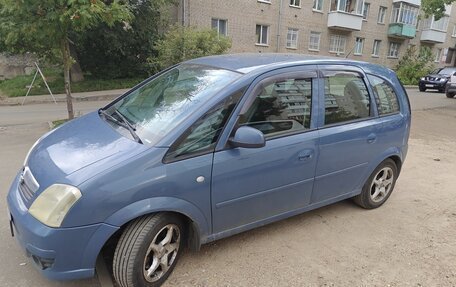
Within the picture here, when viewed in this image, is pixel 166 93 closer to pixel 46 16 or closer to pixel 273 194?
pixel 273 194

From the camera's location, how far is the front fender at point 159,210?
224 cm

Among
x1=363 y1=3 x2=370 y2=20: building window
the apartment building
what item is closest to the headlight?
the apartment building

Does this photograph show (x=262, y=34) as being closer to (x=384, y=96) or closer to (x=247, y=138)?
(x=384, y=96)

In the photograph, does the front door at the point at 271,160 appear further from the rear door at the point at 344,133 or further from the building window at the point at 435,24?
the building window at the point at 435,24

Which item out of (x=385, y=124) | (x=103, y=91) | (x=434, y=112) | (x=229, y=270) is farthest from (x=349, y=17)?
(x=229, y=270)

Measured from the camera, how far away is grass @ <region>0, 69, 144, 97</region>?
47.3ft

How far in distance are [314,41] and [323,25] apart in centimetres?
138

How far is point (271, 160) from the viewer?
2.82 m

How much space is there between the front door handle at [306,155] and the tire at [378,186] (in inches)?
45.0

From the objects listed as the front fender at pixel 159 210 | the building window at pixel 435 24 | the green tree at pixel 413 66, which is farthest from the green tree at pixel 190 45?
the building window at pixel 435 24

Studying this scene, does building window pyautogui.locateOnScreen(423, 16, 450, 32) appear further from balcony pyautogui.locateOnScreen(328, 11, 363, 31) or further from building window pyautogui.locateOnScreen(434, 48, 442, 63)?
balcony pyautogui.locateOnScreen(328, 11, 363, 31)

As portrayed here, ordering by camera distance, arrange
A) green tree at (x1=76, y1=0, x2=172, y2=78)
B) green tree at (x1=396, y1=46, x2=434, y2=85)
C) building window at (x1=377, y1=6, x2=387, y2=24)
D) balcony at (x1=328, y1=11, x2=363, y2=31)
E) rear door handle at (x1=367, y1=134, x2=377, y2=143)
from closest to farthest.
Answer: rear door handle at (x1=367, y1=134, x2=377, y2=143)
green tree at (x1=76, y1=0, x2=172, y2=78)
balcony at (x1=328, y1=11, x2=363, y2=31)
green tree at (x1=396, y1=46, x2=434, y2=85)
building window at (x1=377, y1=6, x2=387, y2=24)

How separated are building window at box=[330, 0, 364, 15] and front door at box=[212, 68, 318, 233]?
84.8 feet

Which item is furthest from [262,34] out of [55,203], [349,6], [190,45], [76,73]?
[55,203]
